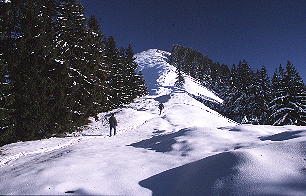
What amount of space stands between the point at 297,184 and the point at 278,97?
27.5m

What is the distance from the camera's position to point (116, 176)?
600cm

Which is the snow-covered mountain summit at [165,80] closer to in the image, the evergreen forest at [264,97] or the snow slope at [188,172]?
the evergreen forest at [264,97]

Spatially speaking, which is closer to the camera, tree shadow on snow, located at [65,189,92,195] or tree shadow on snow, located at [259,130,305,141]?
tree shadow on snow, located at [65,189,92,195]

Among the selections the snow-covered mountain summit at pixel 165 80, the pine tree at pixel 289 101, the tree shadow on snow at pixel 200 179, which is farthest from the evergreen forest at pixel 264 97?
the tree shadow on snow at pixel 200 179

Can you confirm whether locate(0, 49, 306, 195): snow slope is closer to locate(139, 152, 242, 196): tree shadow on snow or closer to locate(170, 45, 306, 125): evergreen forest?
locate(139, 152, 242, 196): tree shadow on snow

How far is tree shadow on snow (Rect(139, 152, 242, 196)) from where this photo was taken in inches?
184

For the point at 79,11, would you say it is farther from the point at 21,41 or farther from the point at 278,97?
the point at 278,97

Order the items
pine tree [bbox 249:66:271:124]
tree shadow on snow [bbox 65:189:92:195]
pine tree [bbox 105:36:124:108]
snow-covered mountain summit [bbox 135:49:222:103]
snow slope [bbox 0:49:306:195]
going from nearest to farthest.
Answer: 1. snow slope [bbox 0:49:306:195]
2. tree shadow on snow [bbox 65:189:92:195]
3. pine tree [bbox 105:36:124:108]
4. pine tree [bbox 249:66:271:124]
5. snow-covered mountain summit [bbox 135:49:222:103]

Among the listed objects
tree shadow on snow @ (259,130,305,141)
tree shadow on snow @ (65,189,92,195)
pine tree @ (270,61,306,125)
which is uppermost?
pine tree @ (270,61,306,125)

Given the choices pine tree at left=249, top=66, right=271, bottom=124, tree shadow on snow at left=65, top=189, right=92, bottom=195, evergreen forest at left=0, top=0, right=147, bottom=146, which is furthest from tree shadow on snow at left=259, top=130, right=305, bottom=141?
pine tree at left=249, top=66, right=271, bottom=124

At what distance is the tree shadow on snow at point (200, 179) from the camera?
4672 millimetres

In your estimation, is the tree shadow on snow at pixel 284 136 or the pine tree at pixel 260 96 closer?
the tree shadow on snow at pixel 284 136

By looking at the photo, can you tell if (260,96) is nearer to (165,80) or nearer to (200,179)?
(200,179)

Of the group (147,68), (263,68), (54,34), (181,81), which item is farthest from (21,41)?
(147,68)
